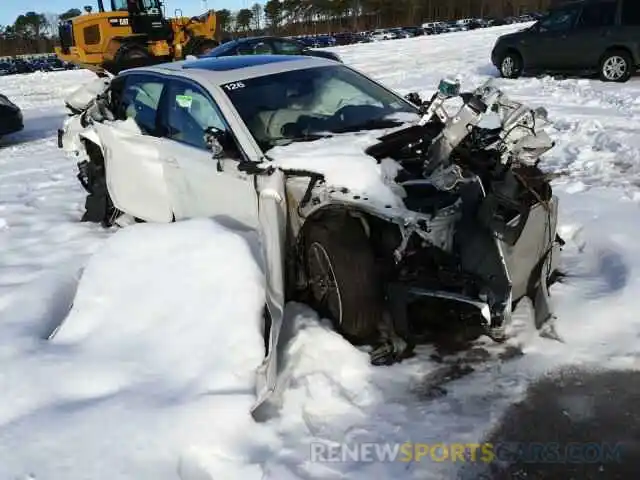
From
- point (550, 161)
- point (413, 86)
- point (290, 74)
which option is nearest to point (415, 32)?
point (413, 86)

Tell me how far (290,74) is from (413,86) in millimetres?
10697

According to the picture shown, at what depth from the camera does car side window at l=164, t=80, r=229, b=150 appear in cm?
453

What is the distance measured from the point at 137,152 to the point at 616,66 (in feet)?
39.4

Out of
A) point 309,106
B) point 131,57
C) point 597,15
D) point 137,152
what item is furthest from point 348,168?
point 131,57

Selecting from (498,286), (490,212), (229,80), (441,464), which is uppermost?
(229,80)

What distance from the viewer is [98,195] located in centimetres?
659

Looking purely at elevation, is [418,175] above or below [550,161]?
above

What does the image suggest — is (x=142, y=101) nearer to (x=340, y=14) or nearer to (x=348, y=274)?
(x=348, y=274)

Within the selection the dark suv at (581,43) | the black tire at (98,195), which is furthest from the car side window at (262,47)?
the black tire at (98,195)

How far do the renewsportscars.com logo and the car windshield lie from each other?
209 centimetres

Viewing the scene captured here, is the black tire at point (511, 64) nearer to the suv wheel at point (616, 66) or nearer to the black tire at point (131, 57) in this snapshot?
the suv wheel at point (616, 66)

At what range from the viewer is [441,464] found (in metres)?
2.88

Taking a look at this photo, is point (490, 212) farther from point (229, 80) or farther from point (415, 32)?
point (415, 32)

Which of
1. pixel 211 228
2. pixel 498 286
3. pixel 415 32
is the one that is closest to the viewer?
pixel 498 286
